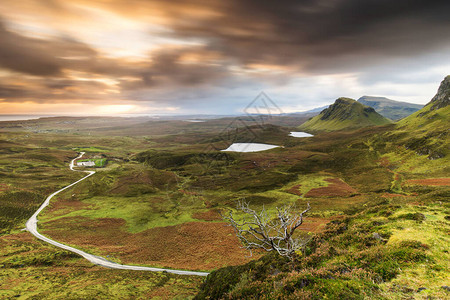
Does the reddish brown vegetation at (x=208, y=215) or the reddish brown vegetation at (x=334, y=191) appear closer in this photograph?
the reddish brown vegetation at (x=208, y=215)

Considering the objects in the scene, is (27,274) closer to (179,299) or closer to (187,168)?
(179,299)

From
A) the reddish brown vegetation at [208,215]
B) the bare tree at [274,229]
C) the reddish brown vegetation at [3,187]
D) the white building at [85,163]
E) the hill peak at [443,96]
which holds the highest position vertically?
the hill peak at [443,96]

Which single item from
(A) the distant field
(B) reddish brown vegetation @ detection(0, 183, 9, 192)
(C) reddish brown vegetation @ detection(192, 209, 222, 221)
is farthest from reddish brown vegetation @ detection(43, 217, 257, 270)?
(B) reddish brown vegetation @ detection(0, 183, 9, 192)

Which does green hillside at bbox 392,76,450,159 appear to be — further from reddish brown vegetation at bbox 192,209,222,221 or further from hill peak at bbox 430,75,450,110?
reddish brown vegetation at bbox 192,209,222,221

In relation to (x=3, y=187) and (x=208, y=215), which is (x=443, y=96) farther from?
(x=3, y=187)

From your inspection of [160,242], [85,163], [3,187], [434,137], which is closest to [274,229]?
[160,242]

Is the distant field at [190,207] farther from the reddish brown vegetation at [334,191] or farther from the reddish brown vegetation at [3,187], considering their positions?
the reddish brown vegetation at [3,187]

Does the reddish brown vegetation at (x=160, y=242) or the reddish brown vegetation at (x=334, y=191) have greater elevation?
the reddish brown vegetation at (x=334, y=191)

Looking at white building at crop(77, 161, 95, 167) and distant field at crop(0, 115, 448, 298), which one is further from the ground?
distant field at crop(0, 115, 448, 298)

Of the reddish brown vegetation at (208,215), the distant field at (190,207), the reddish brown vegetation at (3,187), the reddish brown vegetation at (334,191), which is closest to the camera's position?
the distant field at (190,207)

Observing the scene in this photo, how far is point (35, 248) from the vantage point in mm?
43531

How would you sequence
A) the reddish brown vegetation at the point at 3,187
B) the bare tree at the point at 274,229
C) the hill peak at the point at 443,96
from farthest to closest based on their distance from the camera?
the hill peak at the point at 443,96 < the reddish brown vegetation at the point at 3,187 < the bare tree at the point at 274,229

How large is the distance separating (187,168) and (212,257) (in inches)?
4349

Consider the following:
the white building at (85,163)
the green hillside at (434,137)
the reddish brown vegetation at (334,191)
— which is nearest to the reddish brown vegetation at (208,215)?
the reddish brown vegetation at (334,191)
